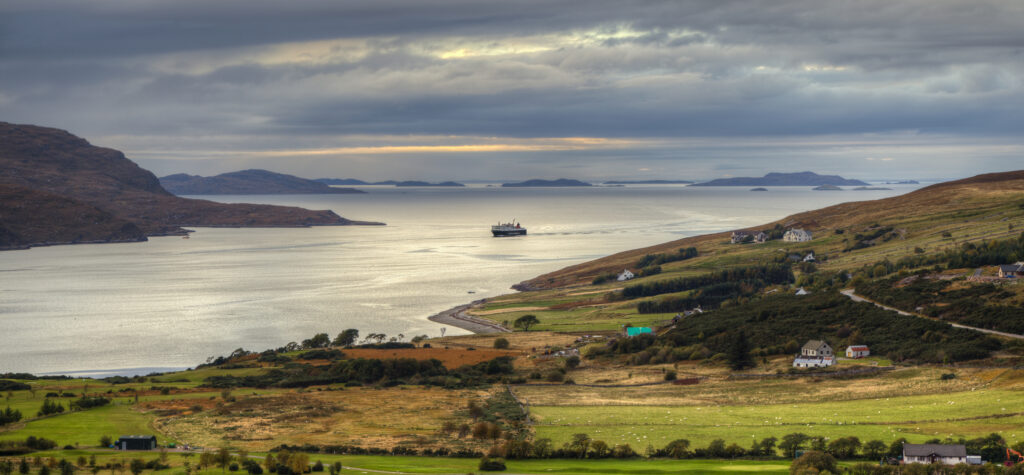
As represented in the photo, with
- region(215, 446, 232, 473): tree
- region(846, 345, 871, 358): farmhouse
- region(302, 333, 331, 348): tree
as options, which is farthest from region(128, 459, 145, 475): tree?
region(846, 345, 871, 358): farmhouse

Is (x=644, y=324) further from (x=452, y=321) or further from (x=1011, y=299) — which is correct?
(x=1011, y=299)

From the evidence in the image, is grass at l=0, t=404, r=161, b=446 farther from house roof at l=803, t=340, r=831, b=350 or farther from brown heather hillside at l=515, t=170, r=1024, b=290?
brown heather hillside at l=515, t=170, r=1024, b=290

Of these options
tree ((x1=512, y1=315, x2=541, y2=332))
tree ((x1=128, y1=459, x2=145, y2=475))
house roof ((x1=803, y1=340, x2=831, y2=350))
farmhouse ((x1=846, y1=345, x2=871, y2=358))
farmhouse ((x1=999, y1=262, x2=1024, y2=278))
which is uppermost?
farmhouse ((x1=999, y1=262, x2=1024, y2=278))

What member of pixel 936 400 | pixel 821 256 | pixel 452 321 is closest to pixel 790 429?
pixel 936 400

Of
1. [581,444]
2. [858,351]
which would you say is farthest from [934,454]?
[858,351]

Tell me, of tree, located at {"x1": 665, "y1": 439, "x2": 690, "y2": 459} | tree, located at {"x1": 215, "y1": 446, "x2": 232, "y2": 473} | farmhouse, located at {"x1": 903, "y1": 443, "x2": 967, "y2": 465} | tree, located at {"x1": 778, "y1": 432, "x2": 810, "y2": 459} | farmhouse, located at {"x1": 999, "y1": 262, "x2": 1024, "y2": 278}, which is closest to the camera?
farmhouse, located at {"x1": 903, "y1": 443, "x2": 967, "y2": 465}

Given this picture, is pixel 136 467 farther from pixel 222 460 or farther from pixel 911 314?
pixel 911 314

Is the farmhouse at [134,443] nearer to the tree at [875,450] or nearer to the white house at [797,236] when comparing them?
the tree at [875,450]
